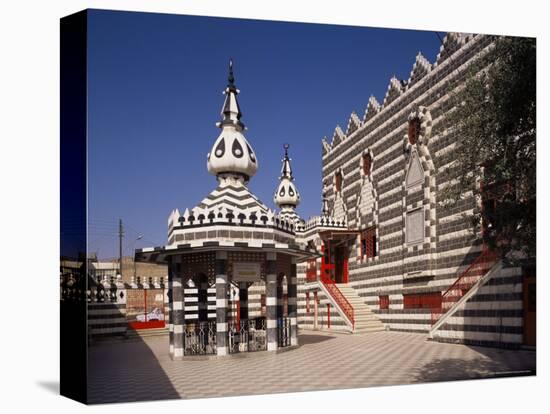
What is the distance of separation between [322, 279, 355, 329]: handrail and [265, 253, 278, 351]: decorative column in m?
5.37

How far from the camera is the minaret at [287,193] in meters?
14.2

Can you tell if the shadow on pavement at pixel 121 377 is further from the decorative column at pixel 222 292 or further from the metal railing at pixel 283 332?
the metal railing at pixel 283 332

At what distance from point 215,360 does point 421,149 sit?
8.06m

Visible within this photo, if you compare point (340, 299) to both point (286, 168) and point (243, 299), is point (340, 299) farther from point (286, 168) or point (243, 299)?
point (286, 168)

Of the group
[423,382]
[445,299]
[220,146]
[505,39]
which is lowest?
[423,382]

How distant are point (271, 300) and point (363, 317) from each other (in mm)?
5662

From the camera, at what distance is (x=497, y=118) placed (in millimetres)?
11633

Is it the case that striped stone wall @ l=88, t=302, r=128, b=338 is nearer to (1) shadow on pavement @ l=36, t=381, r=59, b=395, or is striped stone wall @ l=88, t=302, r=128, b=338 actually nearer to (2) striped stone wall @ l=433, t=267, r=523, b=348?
(1) shadow on pavement @ l=36, t=381, r=59, b=395

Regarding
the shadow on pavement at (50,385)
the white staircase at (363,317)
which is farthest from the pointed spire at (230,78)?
the white staircase at (363,317)

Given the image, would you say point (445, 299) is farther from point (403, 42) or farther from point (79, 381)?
point (79, 381)

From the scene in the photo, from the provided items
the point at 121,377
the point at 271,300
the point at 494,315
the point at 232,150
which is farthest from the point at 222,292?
the point at 494,315

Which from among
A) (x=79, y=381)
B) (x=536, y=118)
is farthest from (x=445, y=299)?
(x=79, y=381)

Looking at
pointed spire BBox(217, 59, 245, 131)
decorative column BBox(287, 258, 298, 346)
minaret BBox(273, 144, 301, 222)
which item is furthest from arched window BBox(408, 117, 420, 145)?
pointed spire BBox(217, 59, 245, 131)

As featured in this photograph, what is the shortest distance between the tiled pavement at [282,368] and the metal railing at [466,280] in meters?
0.99
